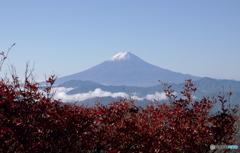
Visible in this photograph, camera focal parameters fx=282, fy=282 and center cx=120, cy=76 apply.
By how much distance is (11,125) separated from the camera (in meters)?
8.74

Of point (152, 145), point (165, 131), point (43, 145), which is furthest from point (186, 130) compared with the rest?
point (43, 145)

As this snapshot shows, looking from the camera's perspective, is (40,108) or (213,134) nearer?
(40,108)

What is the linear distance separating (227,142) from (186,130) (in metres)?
3.43

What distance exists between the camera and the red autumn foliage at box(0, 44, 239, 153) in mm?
9125

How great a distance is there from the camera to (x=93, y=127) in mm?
11211

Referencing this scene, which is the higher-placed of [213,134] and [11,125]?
[11,125]

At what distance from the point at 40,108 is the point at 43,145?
1523 millimetres

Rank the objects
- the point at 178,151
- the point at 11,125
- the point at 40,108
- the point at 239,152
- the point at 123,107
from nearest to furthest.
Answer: the point at 11,125 → the point at 40,108 → the point at 123,107 → the point at 178,151 → the point at 239,152

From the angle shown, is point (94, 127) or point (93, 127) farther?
point (93, 127)

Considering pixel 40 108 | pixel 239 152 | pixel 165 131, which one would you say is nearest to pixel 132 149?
pixel 165 131

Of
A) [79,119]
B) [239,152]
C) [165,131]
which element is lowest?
[239,152]

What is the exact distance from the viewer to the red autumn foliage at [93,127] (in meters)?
9.12

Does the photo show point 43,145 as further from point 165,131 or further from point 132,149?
point 165,131

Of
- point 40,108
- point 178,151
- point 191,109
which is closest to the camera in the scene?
point 40,108
